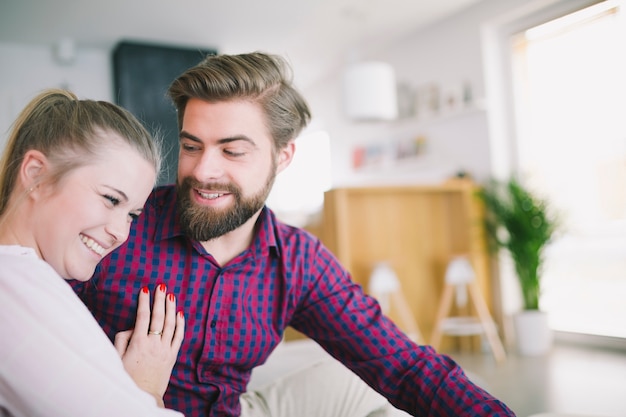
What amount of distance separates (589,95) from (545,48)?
0.58m

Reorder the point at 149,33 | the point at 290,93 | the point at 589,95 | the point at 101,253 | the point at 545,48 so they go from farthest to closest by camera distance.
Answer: the point at 149,33 < the point at 545,48 < the point at 589,95 < the point at 290,93 < the point at 101,253

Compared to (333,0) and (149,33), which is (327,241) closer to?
(333,0)

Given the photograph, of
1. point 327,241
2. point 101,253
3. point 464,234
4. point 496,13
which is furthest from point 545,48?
point 101,253

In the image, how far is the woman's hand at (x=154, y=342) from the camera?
1099 mm

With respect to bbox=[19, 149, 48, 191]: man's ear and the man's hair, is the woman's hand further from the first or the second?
the man's hair

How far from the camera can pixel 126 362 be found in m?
1.10

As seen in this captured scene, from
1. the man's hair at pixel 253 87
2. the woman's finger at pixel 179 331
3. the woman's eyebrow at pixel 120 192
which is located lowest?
the woman's finger at pixel 179 331

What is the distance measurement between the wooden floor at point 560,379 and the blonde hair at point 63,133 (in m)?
2.12

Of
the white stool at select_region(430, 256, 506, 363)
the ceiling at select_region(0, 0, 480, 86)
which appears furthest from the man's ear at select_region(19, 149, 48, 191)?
the ceiling at select_region(0, 0, 480, 86)

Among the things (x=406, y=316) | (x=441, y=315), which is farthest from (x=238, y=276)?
(x=441, y=315)

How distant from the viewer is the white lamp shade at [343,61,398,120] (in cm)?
467

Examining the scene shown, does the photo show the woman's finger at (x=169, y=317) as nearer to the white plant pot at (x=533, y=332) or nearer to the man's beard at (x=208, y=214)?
the man's beard at (x=208, y=214)

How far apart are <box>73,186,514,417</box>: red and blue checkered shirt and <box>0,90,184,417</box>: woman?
0.09 meters

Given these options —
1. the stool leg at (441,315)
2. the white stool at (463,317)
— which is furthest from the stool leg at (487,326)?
the stool leg at (441,315)
